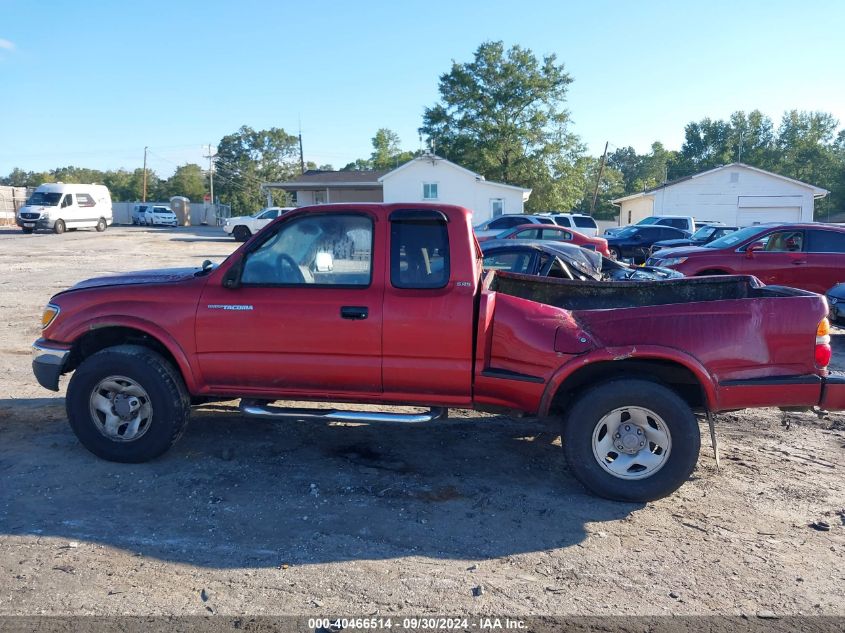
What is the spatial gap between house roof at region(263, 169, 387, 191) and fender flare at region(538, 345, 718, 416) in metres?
38.8

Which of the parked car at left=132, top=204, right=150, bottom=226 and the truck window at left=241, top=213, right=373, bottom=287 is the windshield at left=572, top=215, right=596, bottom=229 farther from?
the parked car at left=132, top=204, right=150, bottom=226

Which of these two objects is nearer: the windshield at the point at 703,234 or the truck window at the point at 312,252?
the truck window at the point at 312,252

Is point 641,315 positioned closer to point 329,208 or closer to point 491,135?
point 329,208

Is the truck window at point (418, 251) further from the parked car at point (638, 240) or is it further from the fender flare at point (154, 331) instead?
the parked car at point (638, 240)

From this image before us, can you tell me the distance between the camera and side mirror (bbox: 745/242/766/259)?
1259 centimetres

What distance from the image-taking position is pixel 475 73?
53.6 metres

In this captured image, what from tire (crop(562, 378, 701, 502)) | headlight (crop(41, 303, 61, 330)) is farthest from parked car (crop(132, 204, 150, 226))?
tire (crop(562, 378, 701, 502))

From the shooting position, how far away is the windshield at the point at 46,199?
36500 mm

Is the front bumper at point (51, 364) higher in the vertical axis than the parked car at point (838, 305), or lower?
lower

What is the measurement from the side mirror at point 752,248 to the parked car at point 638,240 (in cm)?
1031

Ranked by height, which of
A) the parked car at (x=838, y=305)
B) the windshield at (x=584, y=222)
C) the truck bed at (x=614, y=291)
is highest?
the windshield at (x=584, y=222)

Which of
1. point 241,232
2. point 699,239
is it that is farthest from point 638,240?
point 241,232

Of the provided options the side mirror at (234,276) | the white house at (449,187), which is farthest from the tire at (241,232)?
the side mirror at (234,276)

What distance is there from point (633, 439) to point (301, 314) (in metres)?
2.43
